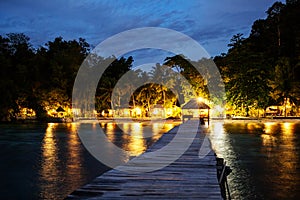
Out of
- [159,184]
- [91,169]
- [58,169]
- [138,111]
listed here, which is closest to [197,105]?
[91,169]

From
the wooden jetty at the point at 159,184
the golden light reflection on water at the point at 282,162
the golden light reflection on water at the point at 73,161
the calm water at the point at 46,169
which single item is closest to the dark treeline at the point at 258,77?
the golden light reflection on water at the point at 282,162

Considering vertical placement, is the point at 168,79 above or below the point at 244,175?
above

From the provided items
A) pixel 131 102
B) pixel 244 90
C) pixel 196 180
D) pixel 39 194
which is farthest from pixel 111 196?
pixel 131 102

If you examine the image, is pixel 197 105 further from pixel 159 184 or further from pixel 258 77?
pixel 159 184

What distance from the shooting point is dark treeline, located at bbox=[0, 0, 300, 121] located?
40.5m

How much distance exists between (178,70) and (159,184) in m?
40.2

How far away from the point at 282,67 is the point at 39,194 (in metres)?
37.5

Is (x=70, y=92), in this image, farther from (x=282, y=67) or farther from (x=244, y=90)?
(x=282, y=67)

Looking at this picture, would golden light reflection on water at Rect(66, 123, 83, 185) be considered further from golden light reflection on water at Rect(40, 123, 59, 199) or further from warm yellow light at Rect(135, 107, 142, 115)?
warm yellow light at Rect(135, 107, 142, 115)

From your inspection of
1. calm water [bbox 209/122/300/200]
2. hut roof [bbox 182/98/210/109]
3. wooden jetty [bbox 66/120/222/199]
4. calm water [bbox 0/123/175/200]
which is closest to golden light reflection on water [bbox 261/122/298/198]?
calm water [bbox 209/122/300/200]

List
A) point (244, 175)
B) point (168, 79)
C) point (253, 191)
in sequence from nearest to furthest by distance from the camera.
A: 1. point (253, 191)
2. point (244, 175)
3. point (168, 79)

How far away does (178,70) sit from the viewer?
45.6m

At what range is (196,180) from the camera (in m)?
6.22

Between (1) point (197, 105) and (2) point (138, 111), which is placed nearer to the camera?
(1) point (197, 105)
